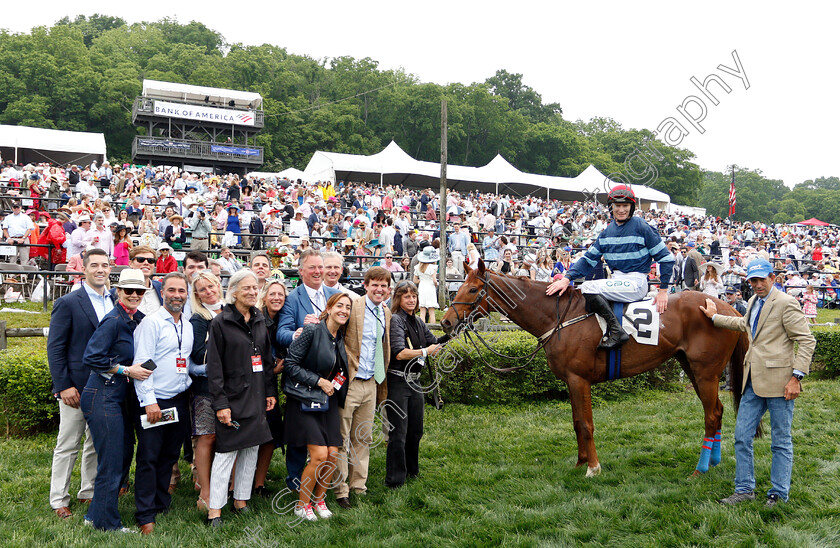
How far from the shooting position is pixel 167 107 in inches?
1681

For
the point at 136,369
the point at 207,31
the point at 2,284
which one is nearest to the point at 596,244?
the point at 136,369

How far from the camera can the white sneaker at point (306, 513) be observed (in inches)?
182

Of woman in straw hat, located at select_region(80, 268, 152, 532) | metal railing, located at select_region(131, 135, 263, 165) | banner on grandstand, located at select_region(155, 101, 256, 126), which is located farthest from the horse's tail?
banner on grandstand, located at select_region(155, 101, 256, 126)

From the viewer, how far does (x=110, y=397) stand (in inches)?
175

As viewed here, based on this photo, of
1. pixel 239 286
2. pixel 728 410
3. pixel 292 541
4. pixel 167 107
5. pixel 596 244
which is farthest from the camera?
pixel 167 107

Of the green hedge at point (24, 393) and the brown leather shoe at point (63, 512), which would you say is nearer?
the brown leather shoe at point (63, 512)

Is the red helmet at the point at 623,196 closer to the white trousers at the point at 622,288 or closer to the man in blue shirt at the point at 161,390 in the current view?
the white trousers at the point at 622,288

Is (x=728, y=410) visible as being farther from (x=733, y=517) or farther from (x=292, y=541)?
(x=292, y=541)

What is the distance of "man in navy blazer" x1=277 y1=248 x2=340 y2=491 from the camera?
5.02 metres

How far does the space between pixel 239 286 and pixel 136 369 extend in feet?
3.00

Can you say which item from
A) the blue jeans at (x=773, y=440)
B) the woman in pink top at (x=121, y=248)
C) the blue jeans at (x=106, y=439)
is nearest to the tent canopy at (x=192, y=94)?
the woman in pink top at (x=121, y=248)

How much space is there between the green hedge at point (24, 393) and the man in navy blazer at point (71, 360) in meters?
1.98

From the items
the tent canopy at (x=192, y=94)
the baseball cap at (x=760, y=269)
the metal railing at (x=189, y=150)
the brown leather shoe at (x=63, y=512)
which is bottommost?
the brown leather shoe at (x=63, y=512)

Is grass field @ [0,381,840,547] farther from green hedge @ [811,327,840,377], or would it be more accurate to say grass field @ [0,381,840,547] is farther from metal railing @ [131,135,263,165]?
metal railing @ [131,135,263,165]
